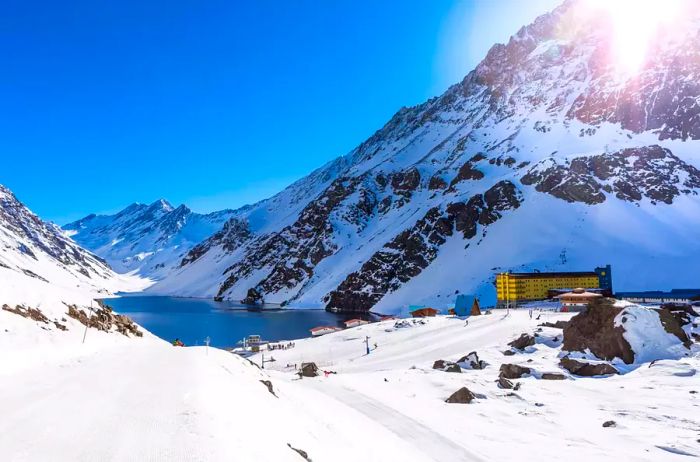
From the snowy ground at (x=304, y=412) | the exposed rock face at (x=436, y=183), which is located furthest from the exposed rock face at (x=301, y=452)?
the exposed rock face at (x=436, y=183)

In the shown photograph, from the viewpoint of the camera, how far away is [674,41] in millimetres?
195250

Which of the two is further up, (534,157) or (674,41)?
(674,41)

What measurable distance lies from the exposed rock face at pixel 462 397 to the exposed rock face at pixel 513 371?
7.57 m

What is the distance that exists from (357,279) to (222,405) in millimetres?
135124

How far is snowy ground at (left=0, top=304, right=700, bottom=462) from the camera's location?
8625 mm

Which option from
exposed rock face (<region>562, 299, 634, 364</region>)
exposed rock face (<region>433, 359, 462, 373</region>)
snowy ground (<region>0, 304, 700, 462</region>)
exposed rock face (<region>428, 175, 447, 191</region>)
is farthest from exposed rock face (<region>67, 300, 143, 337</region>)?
exposed rock face (<region>428, 175, 447, 191</region>)

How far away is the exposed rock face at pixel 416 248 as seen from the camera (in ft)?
452

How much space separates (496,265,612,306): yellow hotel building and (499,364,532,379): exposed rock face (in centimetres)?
7054

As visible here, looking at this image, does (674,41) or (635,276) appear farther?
(674,41)

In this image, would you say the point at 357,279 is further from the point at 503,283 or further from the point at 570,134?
the point at 570,134

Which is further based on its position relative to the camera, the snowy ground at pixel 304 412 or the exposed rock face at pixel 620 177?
the exposed rock face at pixel 620 177

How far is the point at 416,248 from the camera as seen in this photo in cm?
14425

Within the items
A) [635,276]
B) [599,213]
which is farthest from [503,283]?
[599,213]

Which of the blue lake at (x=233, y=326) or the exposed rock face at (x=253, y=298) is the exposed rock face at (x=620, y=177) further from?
the exposed rock face at (x=253, y=298)
